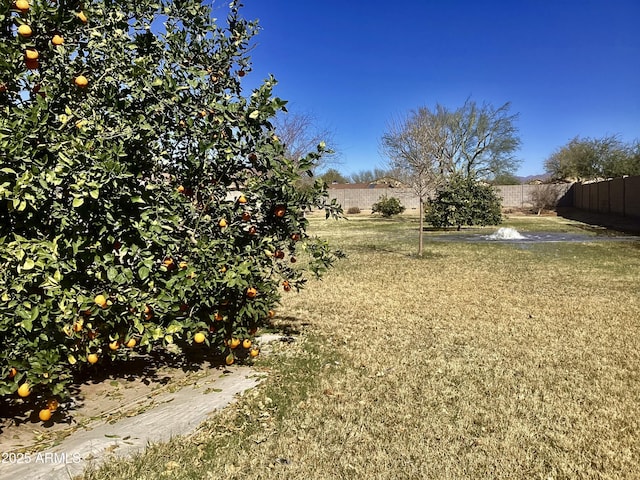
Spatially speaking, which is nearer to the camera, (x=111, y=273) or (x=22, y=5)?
(x=22, y=5)

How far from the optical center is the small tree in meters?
20.0

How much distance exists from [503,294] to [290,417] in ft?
16.7

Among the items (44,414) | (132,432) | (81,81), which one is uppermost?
(81,81)

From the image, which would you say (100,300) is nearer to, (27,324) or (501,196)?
(27,324)

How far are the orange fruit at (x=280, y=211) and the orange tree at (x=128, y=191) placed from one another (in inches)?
0.5

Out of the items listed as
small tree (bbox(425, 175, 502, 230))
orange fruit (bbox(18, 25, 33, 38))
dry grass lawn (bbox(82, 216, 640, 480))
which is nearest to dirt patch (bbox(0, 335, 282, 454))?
dry grass lawn (bbox(82, 216, 640, 480))

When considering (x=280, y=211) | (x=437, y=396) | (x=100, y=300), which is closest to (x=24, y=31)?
(x=100, y=300)

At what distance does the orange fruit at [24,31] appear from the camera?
249cm

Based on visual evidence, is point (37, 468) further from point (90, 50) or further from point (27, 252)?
point (90, 50)

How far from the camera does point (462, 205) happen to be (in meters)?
20.2

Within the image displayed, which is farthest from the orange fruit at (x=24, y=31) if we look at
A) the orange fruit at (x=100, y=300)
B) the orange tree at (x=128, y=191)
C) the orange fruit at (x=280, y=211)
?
the orange fruit at (x=280, y=211)

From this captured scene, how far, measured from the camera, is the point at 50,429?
292cm

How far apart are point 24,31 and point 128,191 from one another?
1.03 m

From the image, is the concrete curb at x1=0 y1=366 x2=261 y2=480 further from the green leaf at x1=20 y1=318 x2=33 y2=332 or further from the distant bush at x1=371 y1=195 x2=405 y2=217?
the distant bush at x1=371 y1=195 x2=405 y2=217
